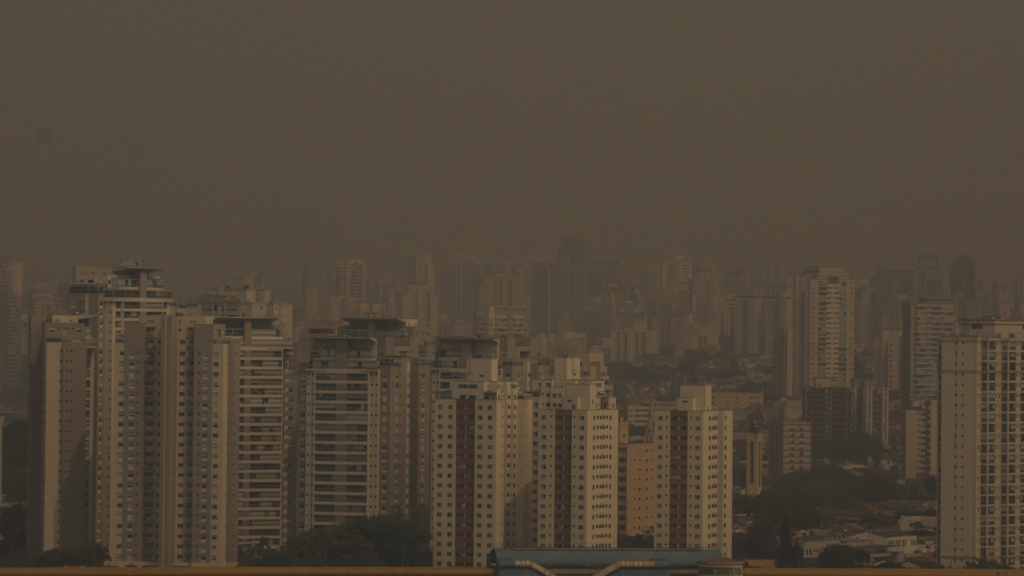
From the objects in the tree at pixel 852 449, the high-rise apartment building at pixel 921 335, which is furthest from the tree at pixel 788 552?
the high-rise apartment building at pixel 921 335

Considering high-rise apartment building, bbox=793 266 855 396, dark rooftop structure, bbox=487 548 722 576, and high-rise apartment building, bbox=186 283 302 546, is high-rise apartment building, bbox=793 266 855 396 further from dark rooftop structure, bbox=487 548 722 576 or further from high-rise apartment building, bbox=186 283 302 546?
dark rooftop structure, bbox=487 548 722 576

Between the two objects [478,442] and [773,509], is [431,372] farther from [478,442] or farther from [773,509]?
[773,509]

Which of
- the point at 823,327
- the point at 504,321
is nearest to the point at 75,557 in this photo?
the point at 504,321

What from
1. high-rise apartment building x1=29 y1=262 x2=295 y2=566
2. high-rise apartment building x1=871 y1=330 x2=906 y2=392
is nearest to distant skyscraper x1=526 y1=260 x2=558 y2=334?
high-rise apartment building x1=871 y1=330 x2=906 y2=392

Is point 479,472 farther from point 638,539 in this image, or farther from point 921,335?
point 921,335

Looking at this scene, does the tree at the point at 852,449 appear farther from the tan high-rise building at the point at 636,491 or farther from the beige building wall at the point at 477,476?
the beige building wall at the point at 477,476
